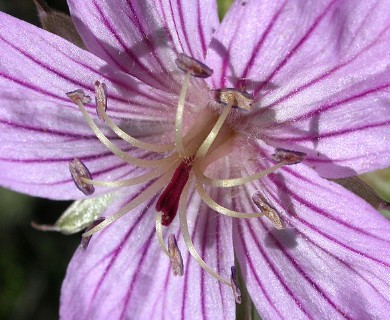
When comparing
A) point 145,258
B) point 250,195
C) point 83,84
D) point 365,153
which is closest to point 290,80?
point 365,153

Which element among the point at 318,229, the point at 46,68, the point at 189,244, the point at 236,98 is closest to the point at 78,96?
the point at 46,68

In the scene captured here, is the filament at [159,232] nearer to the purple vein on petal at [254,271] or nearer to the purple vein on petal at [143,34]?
the purple vein on petal at [254,271]

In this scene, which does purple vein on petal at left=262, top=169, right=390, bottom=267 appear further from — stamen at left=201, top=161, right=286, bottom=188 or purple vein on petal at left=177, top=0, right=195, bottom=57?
purple vein on petal at left=177, top=0, right=195, bottom=57

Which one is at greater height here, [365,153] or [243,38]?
[243,38]

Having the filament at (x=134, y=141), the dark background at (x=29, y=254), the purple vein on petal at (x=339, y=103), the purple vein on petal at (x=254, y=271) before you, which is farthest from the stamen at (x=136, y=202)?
the dark background at (x=29, y=254)

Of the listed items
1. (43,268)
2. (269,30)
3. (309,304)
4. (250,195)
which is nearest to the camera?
(269,30)

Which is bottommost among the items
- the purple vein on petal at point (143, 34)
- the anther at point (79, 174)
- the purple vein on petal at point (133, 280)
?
the purple vein on petal at point (133, 280)

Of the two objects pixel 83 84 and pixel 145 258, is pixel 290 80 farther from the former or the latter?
pixel 145 258
